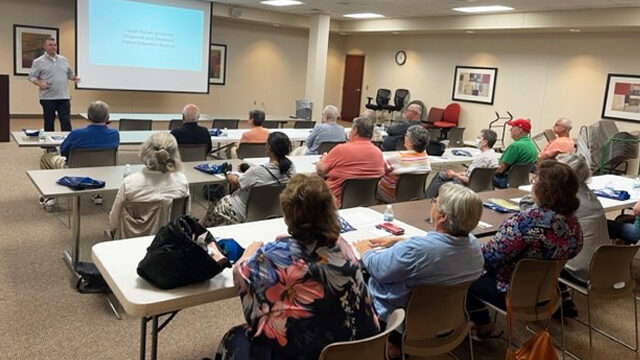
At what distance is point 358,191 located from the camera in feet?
14.0

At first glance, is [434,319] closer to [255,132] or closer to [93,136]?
[93,136]

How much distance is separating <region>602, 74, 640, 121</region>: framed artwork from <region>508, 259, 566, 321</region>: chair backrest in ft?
26.6

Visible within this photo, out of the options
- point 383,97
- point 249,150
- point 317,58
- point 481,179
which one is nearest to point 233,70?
point 317,58

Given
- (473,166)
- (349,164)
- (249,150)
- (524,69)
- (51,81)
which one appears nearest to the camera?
(349,164)

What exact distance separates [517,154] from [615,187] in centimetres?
96

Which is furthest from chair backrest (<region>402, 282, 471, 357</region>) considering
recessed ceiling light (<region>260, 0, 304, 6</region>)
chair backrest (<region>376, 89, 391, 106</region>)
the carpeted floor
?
chair backrest (<region>376, 89, 391, 106</region>)

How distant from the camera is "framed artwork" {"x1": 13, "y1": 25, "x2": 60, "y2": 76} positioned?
1073 centimetres

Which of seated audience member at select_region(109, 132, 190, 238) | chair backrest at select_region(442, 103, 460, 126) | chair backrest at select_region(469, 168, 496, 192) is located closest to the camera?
seated audience member at select_region(109, 132, 190, 238)

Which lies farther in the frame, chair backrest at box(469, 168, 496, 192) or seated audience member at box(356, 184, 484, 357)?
chair backrest at box(469, 168, 496, 192)

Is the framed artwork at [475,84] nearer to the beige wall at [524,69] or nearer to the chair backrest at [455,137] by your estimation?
the beige wall at [524,69]

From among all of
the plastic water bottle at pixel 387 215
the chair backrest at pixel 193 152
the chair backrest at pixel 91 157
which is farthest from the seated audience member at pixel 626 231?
the chair backrest at pixel 91 157

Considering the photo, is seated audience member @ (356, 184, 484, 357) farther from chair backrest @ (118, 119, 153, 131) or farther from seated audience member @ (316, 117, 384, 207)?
chair backrest @ (118, 119, 153, 131)

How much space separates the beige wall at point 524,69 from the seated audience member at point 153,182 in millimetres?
8973

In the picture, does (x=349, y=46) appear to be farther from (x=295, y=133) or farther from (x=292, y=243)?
(x=292, y=243)
